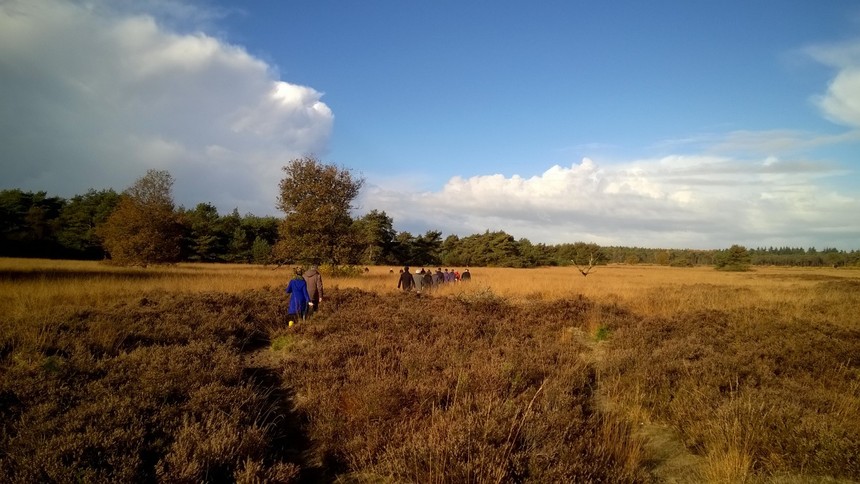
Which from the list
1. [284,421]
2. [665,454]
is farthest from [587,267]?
[284,421]

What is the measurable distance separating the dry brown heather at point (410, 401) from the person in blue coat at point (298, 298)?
63 cm

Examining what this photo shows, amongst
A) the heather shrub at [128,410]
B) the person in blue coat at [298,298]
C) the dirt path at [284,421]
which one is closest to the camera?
the heather shrub at [128,410]

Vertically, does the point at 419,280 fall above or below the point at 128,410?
above

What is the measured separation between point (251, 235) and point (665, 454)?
2655 inches

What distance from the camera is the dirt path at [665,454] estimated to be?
423 cm

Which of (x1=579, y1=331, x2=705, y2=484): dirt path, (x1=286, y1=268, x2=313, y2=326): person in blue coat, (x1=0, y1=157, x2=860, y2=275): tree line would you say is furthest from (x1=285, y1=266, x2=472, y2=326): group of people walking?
(x1=0, y1=157, x2=860, y2=275): tree line

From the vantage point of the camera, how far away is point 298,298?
1054 cm

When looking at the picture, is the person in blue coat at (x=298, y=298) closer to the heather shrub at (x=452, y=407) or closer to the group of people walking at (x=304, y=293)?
the group of people walking at (x=304, y=293)

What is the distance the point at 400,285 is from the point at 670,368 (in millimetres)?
13806

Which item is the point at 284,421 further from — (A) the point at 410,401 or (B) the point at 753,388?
(B) the point at 753,388

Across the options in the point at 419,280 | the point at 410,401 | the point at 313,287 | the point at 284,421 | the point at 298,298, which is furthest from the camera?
the point at 419,280

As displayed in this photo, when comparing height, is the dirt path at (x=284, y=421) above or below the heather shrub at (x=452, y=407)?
below

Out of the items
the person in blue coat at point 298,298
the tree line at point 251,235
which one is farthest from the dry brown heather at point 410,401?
the tree line at point 251,235

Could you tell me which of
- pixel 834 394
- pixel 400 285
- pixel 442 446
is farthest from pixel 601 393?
pixel 400 285
